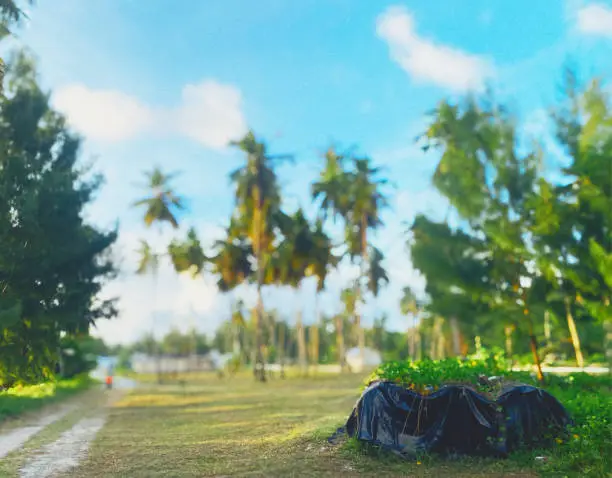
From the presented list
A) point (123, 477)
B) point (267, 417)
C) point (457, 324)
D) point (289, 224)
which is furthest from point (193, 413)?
point (289, 224)

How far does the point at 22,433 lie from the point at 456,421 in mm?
11732

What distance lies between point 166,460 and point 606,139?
22.3 meters

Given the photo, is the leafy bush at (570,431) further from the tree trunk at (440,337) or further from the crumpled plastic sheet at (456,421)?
the tree trunk at (440,337)

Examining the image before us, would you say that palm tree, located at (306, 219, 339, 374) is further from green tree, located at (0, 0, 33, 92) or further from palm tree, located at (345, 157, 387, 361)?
green tree, located at (0, 0, 33, 92)

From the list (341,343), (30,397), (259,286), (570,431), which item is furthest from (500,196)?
(341,343)

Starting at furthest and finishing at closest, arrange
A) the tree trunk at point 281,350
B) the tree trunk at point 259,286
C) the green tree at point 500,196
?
the tree trunk at point 281,350 → the tree trunk at point 259,286 → the green tree at point 500,196

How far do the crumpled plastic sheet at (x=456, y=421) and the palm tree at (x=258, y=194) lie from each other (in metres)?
34.8

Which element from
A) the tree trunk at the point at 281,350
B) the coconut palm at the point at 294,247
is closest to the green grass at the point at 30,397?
the coconut palm at the point at 294,247

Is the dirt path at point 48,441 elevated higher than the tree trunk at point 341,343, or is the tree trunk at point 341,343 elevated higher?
the tree trunk at point 341,343

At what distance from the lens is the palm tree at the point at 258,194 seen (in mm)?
44969

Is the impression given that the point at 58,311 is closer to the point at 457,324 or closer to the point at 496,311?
the point at 496,311

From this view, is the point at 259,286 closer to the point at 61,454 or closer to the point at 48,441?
the point at 48,441

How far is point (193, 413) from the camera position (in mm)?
Answer: 20594

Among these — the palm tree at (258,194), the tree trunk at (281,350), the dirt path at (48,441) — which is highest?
the palm tree at (258,194)
